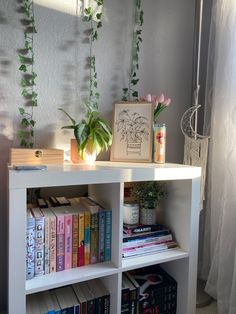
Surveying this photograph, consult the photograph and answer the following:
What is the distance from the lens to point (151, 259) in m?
1.20

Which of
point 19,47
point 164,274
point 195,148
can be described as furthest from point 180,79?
point 164,274

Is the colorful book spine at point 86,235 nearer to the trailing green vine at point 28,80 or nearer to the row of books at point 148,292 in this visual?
the row of books at point 148,292

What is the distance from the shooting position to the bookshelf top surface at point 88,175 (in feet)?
3.07

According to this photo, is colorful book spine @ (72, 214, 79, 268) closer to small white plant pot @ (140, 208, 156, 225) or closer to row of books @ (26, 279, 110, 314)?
row of books @ (26, 279, 110, 314)

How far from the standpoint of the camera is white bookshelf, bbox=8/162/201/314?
939 mm

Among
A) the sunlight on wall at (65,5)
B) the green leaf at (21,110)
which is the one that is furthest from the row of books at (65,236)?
the sunlight on wall at (65,5)

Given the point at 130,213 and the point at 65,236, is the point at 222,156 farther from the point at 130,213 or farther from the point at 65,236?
the point at 65,236

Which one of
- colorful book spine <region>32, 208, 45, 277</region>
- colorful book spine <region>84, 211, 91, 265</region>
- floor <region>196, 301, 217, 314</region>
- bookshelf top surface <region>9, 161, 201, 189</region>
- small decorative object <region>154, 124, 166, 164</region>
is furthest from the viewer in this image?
floor <region>196, 301, 217, 314</region>

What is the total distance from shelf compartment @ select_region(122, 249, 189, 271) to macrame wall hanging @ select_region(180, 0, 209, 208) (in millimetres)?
325

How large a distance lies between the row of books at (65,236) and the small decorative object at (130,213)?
0.15 m

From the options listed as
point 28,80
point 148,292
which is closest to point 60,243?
point 148,292

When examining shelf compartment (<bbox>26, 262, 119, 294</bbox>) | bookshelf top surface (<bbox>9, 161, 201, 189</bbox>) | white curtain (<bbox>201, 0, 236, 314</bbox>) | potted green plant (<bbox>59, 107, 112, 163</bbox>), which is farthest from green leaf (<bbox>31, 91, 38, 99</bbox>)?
white curtain (<bbox>201, 0, 236, 314</bbox>)

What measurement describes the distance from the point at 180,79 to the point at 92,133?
2.44 feet

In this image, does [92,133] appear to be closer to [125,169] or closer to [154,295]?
[125,169]
